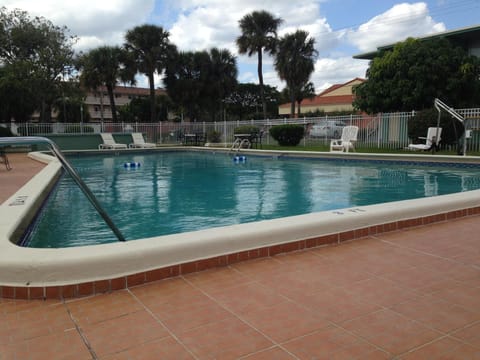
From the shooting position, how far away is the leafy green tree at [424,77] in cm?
1742

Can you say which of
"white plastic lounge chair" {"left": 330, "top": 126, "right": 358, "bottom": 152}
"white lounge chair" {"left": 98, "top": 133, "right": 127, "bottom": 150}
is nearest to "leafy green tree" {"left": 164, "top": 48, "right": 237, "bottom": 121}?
"white lounge chair" {"left": 98, "top": 133, "right": 127, "bottom": 150}

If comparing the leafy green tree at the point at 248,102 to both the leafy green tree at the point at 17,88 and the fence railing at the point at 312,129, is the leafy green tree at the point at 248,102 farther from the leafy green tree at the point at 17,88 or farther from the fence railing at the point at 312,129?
the leafy green tree at the point at 17,88

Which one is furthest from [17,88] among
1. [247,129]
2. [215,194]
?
[215,194]

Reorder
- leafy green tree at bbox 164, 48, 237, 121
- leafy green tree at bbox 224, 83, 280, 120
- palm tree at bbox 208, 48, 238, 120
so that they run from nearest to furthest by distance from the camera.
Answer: leafy green tree at bbox 164, 48, 237, 121
palm tree at bbox 208, 48, 238, 120
leafy green tree at bbox 224, 83, 280, 120

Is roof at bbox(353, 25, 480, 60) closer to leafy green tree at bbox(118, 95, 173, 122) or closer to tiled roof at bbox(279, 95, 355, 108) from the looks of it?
tiled roof at bbox(279, 95, 355, 108)

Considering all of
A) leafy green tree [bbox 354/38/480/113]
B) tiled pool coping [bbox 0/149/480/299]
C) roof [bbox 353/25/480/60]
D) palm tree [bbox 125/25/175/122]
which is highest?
palm tree [bbox 125/25/175/122]

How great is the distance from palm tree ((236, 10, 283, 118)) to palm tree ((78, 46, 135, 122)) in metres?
8.82

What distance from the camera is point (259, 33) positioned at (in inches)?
1228

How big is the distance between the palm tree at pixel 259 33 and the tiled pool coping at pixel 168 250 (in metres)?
28.0

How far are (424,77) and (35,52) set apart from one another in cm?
2188

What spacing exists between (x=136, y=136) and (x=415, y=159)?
15.5 meters

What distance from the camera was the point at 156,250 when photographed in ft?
9.36

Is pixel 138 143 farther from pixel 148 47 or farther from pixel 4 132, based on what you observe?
pixel 148 47

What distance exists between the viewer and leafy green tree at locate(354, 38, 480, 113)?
17422 millimetres
